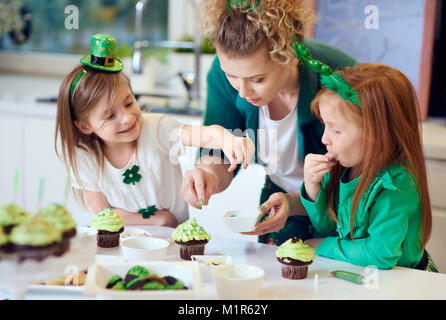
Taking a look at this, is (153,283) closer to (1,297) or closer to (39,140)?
(1,297)

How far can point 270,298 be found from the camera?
1.00m

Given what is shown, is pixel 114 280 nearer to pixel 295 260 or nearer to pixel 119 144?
pixel 295 260

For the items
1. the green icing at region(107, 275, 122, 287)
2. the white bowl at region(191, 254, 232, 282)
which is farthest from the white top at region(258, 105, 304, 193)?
the green icing at region(107, 275, 122, 287)

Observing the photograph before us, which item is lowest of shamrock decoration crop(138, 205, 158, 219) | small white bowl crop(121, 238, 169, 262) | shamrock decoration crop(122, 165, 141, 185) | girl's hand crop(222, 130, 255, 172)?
shamrock decoration crop(138, 205, 158, 219)

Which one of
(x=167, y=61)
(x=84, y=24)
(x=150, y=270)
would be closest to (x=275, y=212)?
(x=150, y=270)

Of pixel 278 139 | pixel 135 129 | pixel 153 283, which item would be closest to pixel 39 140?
pixel 135 129

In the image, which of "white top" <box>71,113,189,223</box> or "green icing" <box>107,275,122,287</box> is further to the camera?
"white top" <box>71,113,189,223</box>

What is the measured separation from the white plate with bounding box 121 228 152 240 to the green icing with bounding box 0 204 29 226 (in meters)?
0.42

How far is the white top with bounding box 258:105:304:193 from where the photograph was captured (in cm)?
151

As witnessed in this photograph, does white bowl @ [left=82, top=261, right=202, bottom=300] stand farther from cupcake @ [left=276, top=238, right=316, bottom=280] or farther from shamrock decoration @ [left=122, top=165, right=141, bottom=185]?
shamrock decoration @ [left=122, top=165, right=141, bottom=185]

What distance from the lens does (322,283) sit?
1085 millimetres

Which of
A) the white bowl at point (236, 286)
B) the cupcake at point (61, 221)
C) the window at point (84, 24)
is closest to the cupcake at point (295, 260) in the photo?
the white bowl at point (236, 286)

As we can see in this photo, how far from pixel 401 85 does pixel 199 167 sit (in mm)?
581

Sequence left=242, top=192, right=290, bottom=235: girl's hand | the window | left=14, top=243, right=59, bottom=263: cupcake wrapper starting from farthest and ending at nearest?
the window
left=242, top=192, right=290, bottom=235: girl's hand
left=14, top=243, right=59, bottom=263: cupcake wrapper
